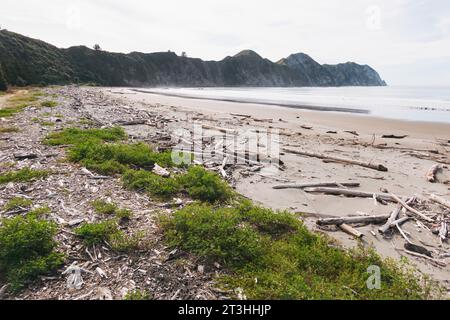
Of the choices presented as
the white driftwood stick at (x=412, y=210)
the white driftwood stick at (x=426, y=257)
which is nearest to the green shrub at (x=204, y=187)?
the white driftwood stick at (x=426, y=257)

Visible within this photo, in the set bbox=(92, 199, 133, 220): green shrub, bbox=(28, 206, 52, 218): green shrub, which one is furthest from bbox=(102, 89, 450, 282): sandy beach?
bbox=(28, 206, 52, 218): green shrub

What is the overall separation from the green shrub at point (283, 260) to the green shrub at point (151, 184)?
1.45m

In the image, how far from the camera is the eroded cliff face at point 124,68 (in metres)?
A: 73.0

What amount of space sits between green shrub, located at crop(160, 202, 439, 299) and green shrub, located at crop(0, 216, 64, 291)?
1.90 metres

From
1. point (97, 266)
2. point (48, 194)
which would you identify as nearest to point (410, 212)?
point (97, 266)

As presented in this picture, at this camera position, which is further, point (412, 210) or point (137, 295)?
point (412, 210)

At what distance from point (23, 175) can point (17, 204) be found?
6.35 ft

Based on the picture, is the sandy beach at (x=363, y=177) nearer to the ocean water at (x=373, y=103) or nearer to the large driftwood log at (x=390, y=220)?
the large driftwood log at (x=390, y=220)

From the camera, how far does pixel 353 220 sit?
6402 millimetres

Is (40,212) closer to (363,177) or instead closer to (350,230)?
(350,230)

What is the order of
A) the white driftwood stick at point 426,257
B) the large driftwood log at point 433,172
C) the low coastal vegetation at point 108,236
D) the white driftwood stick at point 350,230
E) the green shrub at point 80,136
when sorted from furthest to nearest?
1. the green shrub at point 80,136
2. the large driftwood log at point 433,172
3. the white driftwood stick at point 350,230
4. the white driftwood stick at point 426,257
5. the low coastal vegetation at point 108,236

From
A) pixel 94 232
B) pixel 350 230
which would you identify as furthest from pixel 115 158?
pixel 350 230

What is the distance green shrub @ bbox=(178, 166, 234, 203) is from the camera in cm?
720

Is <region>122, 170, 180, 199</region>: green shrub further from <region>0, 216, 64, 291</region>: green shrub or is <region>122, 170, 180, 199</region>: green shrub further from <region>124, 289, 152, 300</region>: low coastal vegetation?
<region>124, 289, 152, 300</region>: low coastal vegetation
